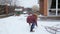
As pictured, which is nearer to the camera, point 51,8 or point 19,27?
point 19,27

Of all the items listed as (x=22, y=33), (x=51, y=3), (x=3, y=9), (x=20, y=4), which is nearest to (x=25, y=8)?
(x=20, y=4)

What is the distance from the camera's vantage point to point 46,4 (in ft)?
64.2

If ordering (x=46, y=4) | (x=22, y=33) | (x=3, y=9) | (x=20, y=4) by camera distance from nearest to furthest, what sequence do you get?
(x=22, y=33)
(x=46, y=4)
(x=3, y=9)
(x=20, y=4)

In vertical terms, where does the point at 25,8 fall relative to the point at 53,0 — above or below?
below

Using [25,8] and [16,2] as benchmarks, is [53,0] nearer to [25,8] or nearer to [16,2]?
[25,8]

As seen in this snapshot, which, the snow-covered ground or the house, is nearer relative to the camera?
the snow-covered ground

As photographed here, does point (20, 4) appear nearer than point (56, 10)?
No

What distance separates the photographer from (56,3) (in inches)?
775

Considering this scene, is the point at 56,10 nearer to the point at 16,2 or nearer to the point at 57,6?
A: the point at 57,6

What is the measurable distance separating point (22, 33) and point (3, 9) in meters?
16.7

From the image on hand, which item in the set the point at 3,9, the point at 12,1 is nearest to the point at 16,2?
the point at 12,1

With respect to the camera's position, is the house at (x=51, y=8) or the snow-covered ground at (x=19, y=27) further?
the house at (x=51, y=8)

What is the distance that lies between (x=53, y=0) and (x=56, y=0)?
0.66m

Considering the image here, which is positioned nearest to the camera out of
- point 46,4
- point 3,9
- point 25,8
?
point 46,4
